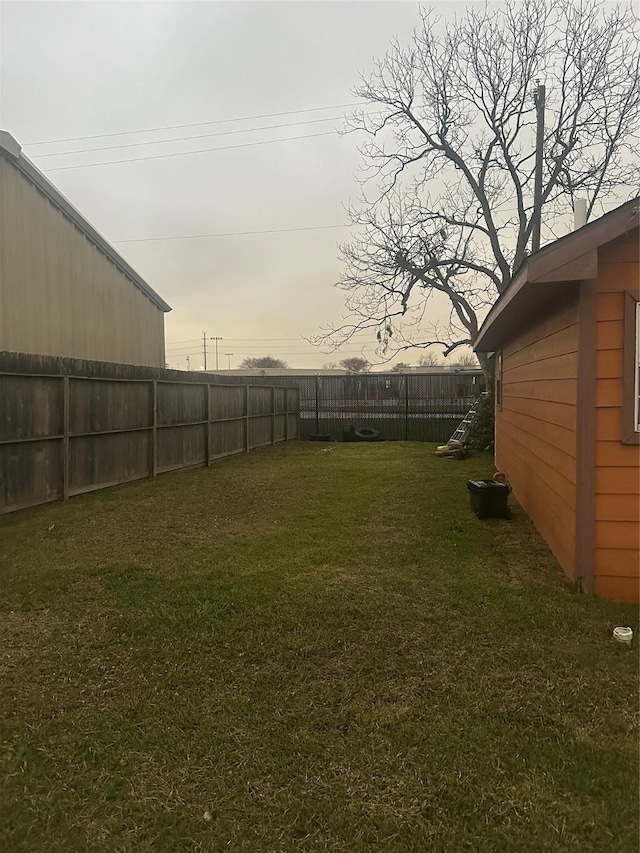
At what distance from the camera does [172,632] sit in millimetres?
3172

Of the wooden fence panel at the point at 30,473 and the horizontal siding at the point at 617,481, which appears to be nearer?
the horizontal siding at the point at 617,481

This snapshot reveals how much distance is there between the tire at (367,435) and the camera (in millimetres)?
16672

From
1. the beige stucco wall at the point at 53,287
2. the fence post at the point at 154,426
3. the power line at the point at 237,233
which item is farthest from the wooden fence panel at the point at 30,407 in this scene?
the power line at the point at 237,233

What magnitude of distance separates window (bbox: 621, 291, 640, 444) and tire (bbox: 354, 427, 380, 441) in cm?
1306

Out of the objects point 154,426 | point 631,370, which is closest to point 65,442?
point 154,426

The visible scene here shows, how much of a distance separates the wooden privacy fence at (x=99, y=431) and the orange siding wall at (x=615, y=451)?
6.15 metres

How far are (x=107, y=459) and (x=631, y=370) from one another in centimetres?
698

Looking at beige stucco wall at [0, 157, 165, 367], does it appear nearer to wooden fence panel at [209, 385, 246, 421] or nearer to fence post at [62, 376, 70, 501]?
fence post at [62, 376, 70, 501]

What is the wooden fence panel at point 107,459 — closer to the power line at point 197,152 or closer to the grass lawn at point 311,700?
the grass lawn at point 311,700

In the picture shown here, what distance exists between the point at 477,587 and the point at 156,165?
1465cm

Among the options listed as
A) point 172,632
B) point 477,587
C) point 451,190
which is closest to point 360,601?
point 477,587

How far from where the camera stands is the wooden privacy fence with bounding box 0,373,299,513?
642cm

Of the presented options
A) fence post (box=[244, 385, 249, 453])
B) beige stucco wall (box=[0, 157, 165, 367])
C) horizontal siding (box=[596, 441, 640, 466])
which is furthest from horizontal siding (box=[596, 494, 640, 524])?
fence post (box=[244, 385, 249, 453])

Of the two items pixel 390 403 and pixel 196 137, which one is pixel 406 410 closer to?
pixel 390 403
